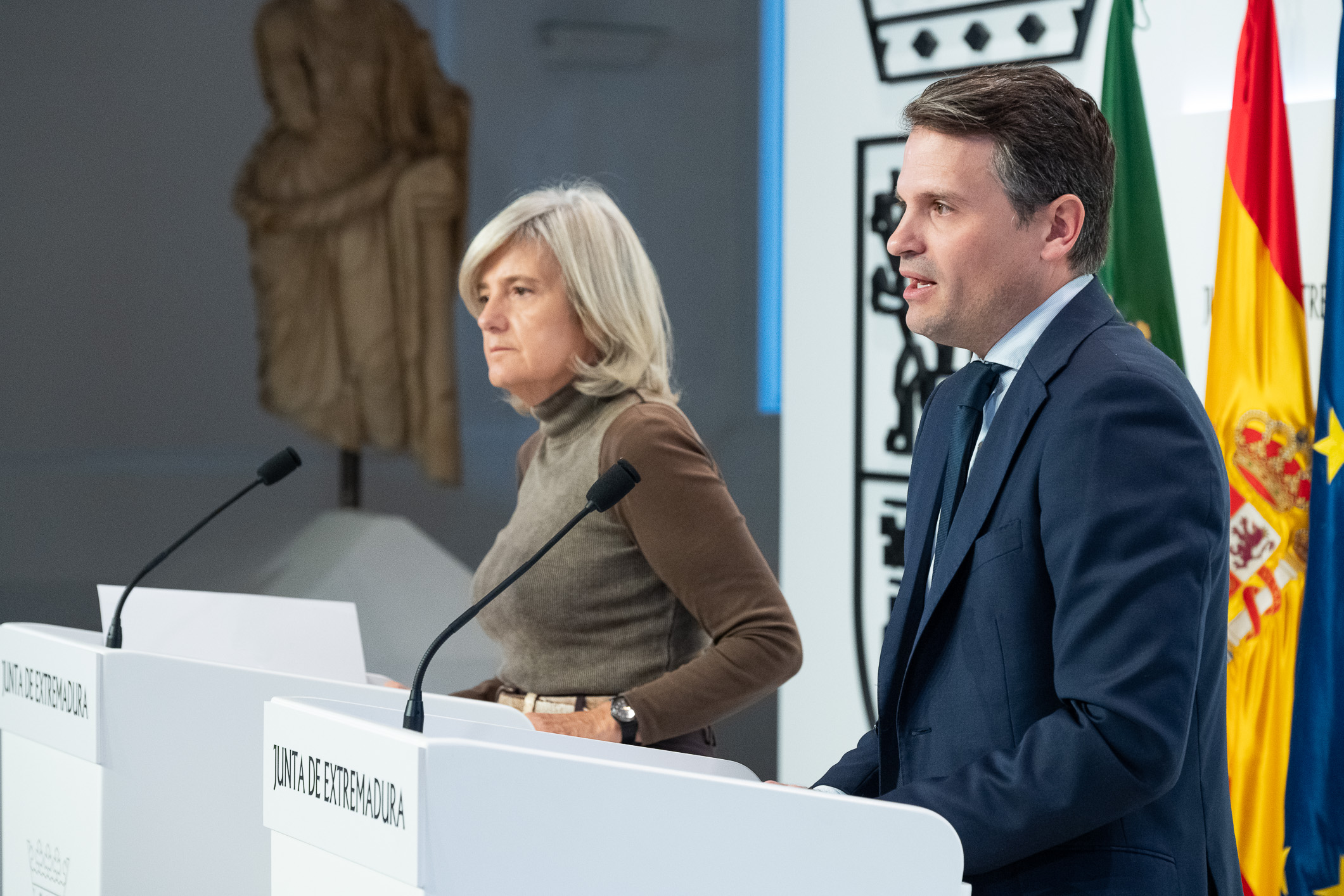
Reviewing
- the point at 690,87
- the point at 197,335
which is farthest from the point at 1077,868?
the point at 690,87

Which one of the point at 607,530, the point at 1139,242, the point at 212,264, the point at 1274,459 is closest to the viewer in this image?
the point at 607,530

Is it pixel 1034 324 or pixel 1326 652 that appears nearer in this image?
pixel 1034 324

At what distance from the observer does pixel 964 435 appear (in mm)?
1206

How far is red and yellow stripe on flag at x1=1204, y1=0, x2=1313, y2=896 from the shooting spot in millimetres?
2354

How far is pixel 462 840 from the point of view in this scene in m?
0.95

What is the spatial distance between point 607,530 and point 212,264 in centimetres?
406

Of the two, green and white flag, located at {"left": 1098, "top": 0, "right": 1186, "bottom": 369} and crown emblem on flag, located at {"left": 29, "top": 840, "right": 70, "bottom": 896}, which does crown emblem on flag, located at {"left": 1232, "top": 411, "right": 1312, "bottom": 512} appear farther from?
crown emblem on flag, located at {"left": 29, "top": 840, "right": 70, "bottom": 896}

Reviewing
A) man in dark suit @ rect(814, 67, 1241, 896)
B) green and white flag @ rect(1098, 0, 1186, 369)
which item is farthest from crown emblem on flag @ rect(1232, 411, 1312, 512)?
man in dark suit @ rect(814, 67, 1241, 896)

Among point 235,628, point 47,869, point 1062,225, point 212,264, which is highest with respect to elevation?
point 212,264

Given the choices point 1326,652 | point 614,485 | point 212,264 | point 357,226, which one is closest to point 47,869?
point 614,485

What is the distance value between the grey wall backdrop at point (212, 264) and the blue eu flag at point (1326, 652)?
9.36ft

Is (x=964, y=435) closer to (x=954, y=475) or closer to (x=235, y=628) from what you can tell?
(x=954, y=475)

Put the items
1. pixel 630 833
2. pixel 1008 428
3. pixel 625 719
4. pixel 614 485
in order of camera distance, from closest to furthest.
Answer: pixel 630 833
pixel 1008 428
pixel 614 485
pixel 625 719

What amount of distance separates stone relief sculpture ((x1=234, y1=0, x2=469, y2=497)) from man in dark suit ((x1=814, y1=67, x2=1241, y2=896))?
4553 mm
